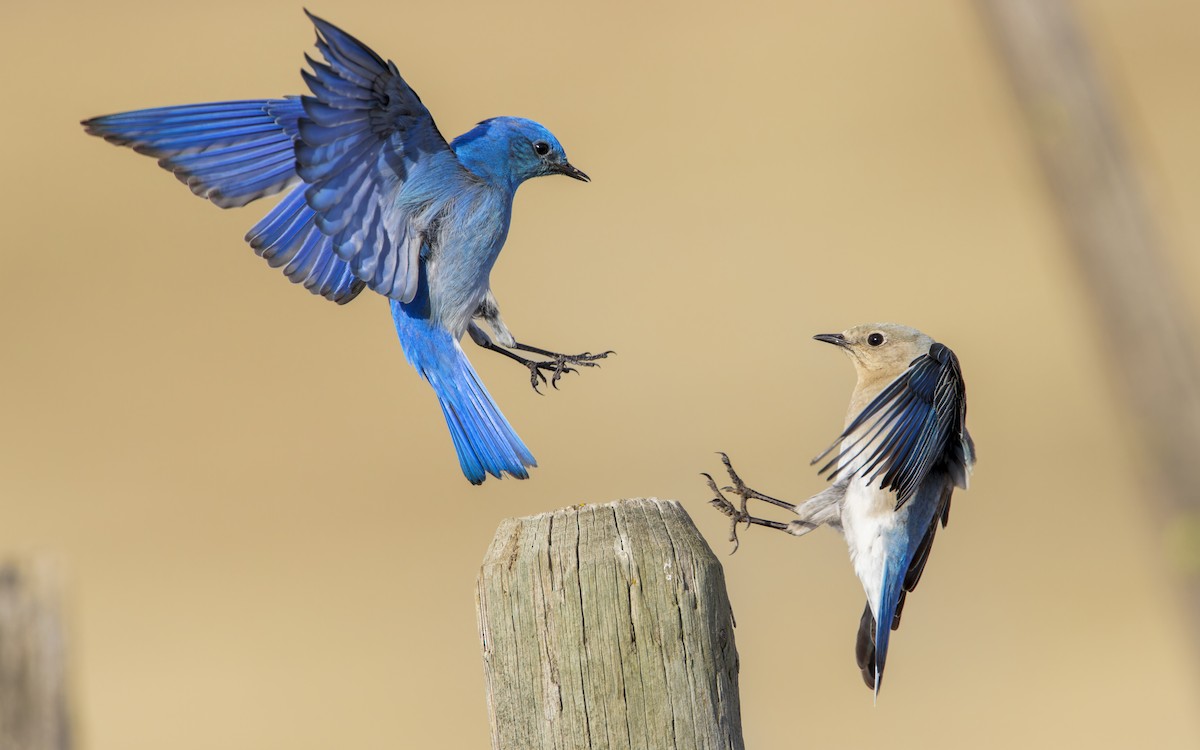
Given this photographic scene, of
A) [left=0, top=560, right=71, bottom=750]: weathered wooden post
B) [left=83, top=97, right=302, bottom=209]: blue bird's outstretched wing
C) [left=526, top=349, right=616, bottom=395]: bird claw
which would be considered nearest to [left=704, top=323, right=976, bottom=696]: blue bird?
[left=526, top=349, right=616, bottom=395]: bird claw

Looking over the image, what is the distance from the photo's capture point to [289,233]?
15.3 feet

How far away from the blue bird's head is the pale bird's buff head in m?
1.19

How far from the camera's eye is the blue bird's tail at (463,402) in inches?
165

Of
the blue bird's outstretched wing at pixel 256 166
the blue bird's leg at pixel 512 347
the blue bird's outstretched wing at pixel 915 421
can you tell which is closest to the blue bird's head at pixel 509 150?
the blue bird's leg at pixel 512 347

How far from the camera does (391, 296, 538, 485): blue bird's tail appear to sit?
4.20 metres

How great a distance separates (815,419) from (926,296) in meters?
2.12

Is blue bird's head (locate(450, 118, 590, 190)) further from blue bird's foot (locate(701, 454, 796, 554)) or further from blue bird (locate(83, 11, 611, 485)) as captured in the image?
blue bird's foot (locate(701, 454, 796, 554))

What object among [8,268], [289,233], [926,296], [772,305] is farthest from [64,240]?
[289,233]

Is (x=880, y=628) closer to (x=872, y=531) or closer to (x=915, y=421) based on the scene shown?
(x=872, y=531)

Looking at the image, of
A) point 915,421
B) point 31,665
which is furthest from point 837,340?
point 31,665

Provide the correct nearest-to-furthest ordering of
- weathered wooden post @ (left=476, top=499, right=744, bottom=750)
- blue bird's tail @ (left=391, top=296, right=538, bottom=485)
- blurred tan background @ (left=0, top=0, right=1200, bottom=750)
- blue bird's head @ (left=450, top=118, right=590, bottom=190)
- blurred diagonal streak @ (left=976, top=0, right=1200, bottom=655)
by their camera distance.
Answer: weathered wooden post @ (left=476, top=499, right=744, bottom=750) → blue bird's tail @ (left=391, top=296, right=538, bottom=485) → blue bird's head @ (left=450, top=118, right=590, bottom=190) → blurred diagonal streak @ (left=976, top=0, right=1200, bottom=655) → blurred tan background @ (left=0, top=0, right=1200, bottom=750)

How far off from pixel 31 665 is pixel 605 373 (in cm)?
1059

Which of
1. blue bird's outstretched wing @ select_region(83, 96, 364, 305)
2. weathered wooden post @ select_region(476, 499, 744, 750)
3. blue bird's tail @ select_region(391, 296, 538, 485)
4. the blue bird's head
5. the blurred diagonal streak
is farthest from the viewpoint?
the blurred diagonal streak

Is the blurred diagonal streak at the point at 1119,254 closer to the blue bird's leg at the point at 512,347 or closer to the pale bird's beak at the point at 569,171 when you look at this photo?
the pale bird's beak at the point at 569,171
